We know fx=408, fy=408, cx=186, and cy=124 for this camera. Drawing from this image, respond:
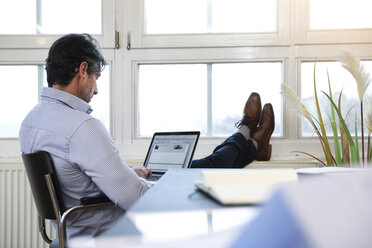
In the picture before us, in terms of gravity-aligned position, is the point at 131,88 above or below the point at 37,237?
above

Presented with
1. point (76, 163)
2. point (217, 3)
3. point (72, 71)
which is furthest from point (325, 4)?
point (76, 163)

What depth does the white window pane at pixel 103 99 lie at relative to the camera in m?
2.59

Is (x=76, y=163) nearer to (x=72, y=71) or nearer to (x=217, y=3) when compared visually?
(x=72, y=71)

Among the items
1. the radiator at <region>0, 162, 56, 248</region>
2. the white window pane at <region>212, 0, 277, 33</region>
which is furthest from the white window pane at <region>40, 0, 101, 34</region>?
the radiator at <region>0, 162, 56, 248</region>

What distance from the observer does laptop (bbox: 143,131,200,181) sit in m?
1.84

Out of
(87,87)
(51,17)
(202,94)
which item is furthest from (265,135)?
(51,17)

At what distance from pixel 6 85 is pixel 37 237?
100 cm

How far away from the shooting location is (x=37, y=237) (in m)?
2.36

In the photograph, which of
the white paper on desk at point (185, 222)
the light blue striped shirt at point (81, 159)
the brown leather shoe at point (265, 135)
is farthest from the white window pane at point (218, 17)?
the white paper on desk at point (185, 222)

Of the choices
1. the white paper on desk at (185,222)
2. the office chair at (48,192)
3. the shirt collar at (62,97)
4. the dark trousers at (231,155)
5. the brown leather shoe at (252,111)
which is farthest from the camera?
the brown leather shoe at (252,111)

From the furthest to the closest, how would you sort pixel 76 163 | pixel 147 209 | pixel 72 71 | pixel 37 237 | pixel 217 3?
pixel 217 3, pixel 37 237, pixel 72 71, pixel 76 163, pixel 147 209

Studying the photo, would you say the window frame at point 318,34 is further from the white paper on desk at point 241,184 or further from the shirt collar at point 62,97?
the white paper on desk at point 241,184

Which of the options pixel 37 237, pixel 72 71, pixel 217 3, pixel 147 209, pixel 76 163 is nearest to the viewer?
pixel 147 209

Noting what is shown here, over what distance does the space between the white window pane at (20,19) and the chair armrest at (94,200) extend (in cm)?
163
